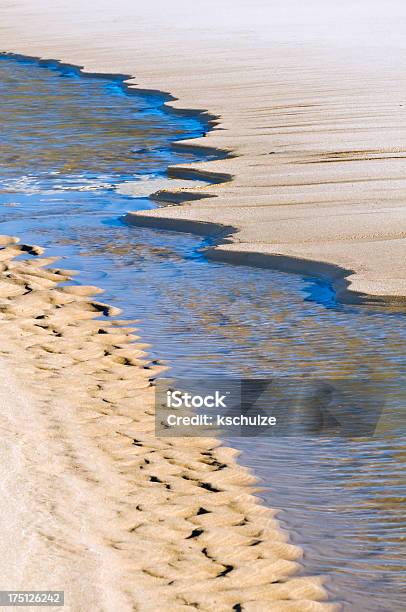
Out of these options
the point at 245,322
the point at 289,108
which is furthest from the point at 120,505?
the point at 289,108

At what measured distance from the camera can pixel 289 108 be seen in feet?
34.2

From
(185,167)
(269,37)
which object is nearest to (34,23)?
(269,37)

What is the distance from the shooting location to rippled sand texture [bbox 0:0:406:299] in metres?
6.01

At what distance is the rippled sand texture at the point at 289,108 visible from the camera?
19.7 feet

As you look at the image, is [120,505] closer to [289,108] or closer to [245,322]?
[245,322]

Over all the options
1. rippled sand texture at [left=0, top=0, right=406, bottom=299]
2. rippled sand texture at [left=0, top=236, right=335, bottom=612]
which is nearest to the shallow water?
rippled sand texture at [left=0, top=236, right=335, bottom=612]

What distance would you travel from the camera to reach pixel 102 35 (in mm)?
19234

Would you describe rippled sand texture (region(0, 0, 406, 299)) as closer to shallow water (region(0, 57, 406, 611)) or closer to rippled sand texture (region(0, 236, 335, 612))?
shallow water (region(0, 57, 406, 611))

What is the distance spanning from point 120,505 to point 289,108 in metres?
7.83

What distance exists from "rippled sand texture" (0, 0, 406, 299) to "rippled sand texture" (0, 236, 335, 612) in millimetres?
1682

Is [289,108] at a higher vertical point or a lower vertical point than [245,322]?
higher

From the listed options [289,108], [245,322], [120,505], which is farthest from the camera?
[289,108]

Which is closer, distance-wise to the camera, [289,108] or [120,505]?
[120,505]

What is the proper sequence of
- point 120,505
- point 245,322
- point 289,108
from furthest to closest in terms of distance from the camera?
point 289,108 → point 245,322 → point 120,505
